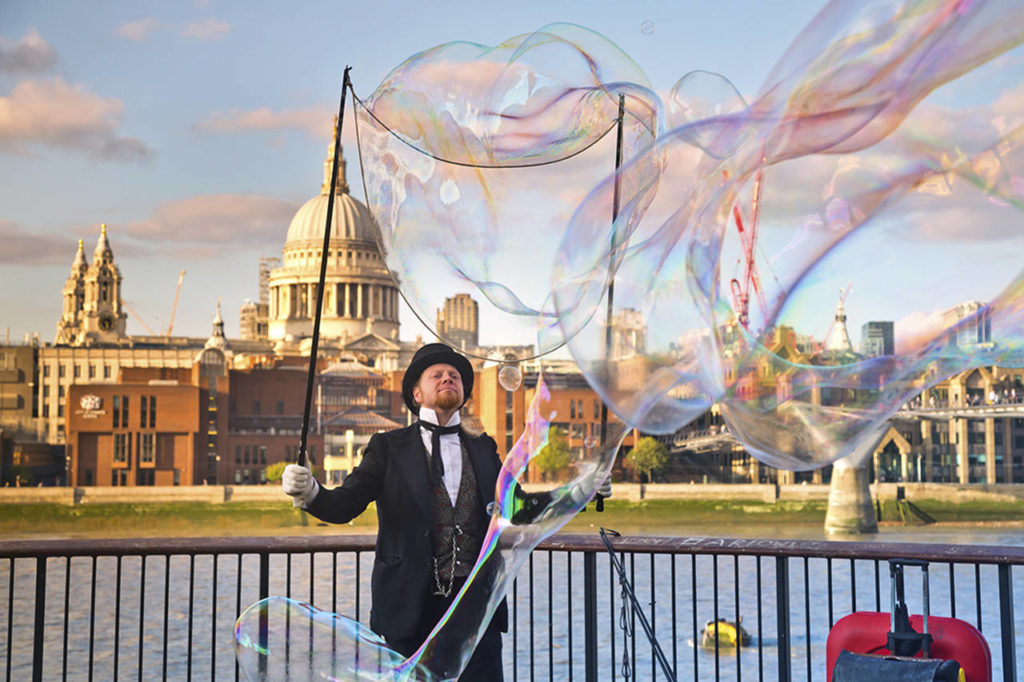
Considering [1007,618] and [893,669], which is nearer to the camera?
[893,669]

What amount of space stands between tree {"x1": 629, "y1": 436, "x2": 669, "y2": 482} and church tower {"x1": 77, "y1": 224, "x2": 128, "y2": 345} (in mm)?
36702

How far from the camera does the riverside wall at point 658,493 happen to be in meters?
43.0

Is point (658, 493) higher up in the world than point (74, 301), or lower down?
lower down

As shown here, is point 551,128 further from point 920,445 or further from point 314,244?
point 314,244

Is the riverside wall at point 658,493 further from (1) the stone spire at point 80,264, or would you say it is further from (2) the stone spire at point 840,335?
(2) the stone spire at point 840,335

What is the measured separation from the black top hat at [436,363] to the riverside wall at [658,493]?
39.6 meters

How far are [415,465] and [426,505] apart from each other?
105 millimetres

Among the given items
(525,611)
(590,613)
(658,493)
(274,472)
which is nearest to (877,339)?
(590,613)

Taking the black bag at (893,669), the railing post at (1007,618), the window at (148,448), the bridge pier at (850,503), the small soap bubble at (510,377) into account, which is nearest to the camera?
the black bag at (893,669)

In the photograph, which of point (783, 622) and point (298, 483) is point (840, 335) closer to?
point (783, 622)

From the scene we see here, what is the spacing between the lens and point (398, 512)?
270 cm

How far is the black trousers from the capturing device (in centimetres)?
268

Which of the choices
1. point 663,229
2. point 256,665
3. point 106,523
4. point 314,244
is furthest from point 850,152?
point 314,244

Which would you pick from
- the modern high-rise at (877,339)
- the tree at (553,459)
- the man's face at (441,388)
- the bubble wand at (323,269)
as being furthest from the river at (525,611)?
the man's face at (441,388)
